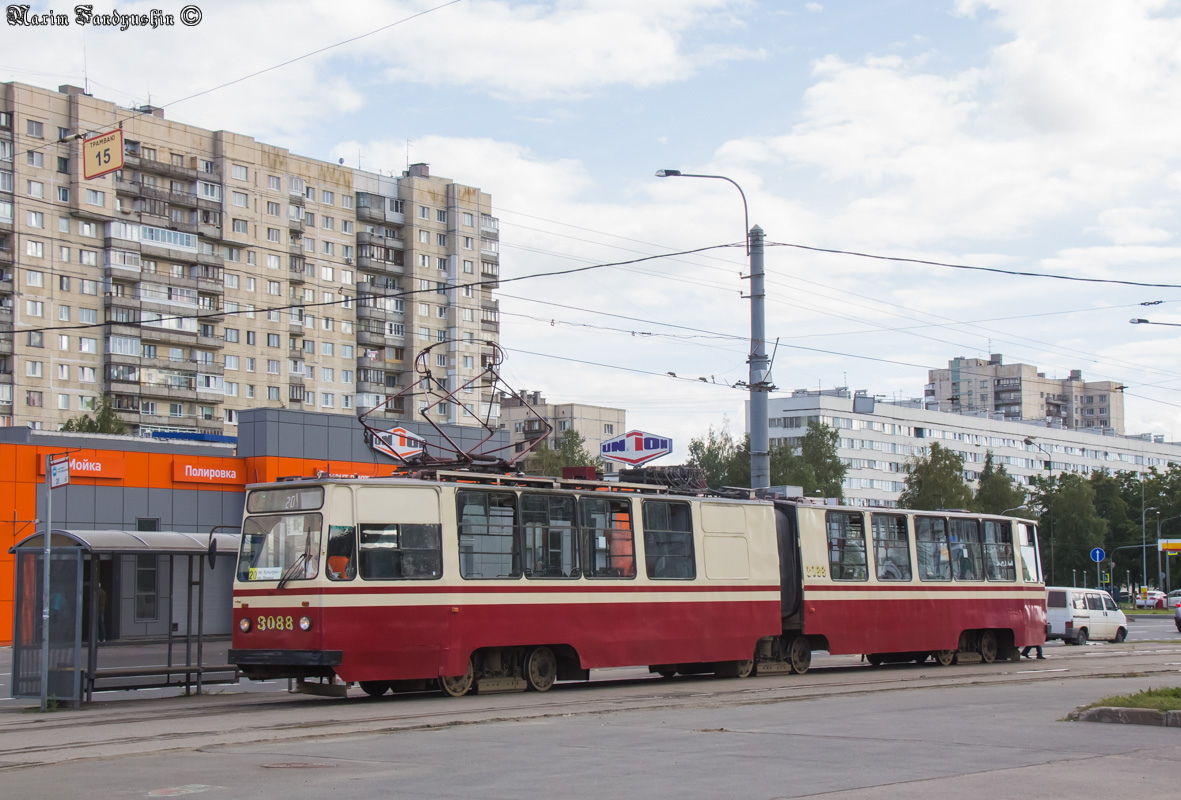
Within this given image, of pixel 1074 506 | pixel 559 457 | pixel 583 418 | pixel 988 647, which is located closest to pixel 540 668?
pixel 988 647

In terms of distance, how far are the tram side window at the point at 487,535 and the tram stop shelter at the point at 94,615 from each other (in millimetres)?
3071

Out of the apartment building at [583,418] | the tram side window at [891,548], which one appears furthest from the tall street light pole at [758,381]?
the apartment building at [583,418]

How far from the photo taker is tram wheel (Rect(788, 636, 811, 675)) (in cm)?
2320

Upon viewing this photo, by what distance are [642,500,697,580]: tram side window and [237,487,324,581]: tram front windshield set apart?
558cm

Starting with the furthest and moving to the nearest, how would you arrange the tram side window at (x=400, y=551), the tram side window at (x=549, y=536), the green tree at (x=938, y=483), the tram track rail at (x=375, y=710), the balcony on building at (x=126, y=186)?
the green tree at (x=938, y=483) → the balcony on building at (x=126, y=186) → the tram side window at (x=549, y=536) → the tram side window at (x=400, y=551) → the tram track rail at (x=375, y=710)

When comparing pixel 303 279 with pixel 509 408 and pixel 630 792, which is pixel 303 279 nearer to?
pixel 509 408

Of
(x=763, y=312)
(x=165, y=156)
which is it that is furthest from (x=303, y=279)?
(x=763, y=312)

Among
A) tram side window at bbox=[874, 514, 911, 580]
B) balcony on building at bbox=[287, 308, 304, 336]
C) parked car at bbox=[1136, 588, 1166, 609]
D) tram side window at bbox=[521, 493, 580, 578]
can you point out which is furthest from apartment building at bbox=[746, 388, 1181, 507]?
tram side window at bbox=[521, 493, 580, 578]

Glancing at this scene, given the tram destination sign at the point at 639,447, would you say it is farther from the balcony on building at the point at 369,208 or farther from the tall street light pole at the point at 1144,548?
the tall street light pole at the point at 1144,548

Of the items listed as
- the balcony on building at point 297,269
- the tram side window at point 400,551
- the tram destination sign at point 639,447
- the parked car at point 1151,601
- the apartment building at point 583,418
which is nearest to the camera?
the tram side window at point 400,551

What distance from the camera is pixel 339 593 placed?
16.6 metres

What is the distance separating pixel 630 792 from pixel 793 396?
121773 millimetres

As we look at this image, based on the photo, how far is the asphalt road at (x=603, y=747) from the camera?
959 centimetres

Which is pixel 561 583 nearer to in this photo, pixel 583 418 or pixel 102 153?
pixel 102 153
